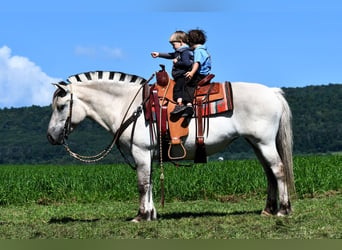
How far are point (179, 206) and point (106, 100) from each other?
3495 millimetres

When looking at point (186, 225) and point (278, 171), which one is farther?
point (278, 171)

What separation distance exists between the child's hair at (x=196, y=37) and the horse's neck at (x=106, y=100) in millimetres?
1071

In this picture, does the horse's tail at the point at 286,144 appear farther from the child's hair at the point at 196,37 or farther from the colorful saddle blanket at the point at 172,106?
the child's hair at the point at 196,37

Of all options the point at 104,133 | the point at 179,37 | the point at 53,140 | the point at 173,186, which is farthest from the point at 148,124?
the point at 104,133

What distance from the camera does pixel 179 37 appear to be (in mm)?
8992

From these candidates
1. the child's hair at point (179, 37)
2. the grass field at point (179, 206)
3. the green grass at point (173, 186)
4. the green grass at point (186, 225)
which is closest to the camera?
the green grass at point (186, 225)

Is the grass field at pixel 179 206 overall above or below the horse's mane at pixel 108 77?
below

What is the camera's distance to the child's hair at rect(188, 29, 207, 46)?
905 centimetres

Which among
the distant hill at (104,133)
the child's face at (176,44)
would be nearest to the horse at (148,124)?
the child's face at (176,44)

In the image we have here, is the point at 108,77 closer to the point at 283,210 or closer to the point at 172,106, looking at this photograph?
the point at 172,106

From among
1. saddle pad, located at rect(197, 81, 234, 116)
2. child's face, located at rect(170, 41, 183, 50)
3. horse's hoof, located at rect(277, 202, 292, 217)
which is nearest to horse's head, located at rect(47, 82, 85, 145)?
child's face, located at rect(170, 41, 183, 50)

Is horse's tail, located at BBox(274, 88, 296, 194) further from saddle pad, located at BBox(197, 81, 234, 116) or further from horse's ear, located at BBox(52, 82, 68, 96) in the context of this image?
horse's ear, located at BBox(52, 82, 68, 96)

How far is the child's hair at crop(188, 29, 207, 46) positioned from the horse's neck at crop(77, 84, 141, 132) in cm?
107

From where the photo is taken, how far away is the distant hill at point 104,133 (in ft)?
351
